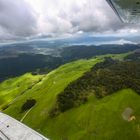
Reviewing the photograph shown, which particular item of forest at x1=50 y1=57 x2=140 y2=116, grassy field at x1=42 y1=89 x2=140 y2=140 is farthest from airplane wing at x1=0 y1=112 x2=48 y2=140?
forest at x1=50 y1=57 x2=140 y2=116

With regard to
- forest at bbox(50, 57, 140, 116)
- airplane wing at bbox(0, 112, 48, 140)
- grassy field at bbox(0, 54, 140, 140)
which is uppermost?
airplane wing at bbox(0, 112, 48, 140)

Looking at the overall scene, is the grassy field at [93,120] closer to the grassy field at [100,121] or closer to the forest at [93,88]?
the grassy field at [100,121]

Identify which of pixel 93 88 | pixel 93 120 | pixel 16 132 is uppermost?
pixel 16 132

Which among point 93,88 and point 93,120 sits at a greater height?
point 93,88

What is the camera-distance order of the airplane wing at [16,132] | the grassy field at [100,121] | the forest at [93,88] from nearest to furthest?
the airplane wing at [16,132], the grassy field at [100,121], the forest at [93,88]

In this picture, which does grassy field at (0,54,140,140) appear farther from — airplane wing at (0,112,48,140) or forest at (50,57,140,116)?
airplane wing at (0,112,48,140)

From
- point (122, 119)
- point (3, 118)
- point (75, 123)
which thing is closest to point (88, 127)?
point (75, 123)

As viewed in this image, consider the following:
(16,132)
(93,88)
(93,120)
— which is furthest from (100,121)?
(16,132)

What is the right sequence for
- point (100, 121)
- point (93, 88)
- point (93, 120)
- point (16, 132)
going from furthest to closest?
point (93, 88)
point (93, 120)
point (100, 121)
point (16, 132)

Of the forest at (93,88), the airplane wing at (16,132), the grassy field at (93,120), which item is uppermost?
the airplane wing at (16,132)

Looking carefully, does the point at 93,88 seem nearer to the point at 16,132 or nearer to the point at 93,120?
the point at 93,120

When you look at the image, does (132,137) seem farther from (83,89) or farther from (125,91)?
(83,89)

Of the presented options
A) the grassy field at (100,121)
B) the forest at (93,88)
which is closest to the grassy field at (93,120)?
the grassy field at (100,121)
